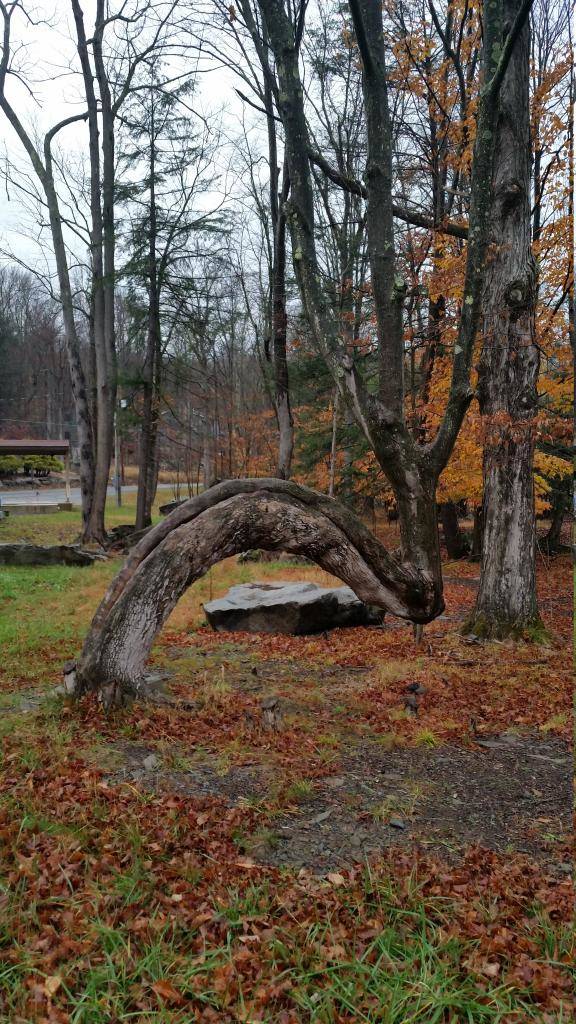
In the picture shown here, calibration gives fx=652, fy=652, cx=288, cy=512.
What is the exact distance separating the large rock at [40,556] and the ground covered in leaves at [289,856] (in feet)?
27.0

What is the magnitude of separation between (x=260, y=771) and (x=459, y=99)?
38.6 feet

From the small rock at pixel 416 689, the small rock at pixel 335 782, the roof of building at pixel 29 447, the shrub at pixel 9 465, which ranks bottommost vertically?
the small rock at pixel 335 782

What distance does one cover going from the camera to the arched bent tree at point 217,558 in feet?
16.9

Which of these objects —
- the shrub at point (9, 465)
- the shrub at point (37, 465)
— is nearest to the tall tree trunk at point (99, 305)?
the shrub at point (9, 465)

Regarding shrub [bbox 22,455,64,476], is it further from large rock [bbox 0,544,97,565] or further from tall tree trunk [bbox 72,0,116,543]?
large rock [bbox 0,544,97,565]

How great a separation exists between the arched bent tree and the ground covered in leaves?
0.49 meters

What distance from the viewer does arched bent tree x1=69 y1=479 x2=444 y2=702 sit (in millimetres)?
5148

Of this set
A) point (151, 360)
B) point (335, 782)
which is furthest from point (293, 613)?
point (151, 360)

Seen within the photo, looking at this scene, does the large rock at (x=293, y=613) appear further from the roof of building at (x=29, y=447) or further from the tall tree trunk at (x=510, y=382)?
the roof of building at (x=29, y=447)

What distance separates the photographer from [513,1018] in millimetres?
2436

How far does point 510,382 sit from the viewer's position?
7.90 meters

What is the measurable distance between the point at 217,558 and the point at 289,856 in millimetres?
2436

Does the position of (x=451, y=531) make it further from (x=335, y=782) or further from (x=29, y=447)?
(x=29, y=447)

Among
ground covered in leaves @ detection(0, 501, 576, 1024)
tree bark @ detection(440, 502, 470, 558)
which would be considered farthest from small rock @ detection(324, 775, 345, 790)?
tree bark @ detection(440, 502, 470, 558)
